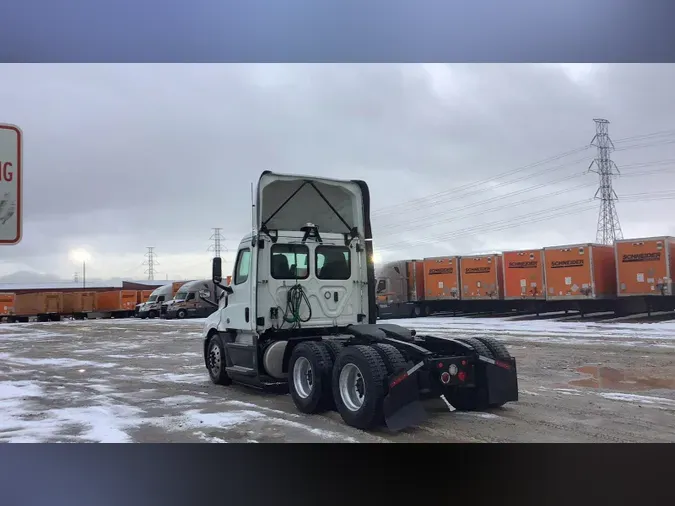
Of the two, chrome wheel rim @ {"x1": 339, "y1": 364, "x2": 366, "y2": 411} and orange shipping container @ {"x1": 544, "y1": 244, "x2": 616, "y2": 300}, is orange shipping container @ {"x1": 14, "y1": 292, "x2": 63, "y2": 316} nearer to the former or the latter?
orange shipping container @ {"x1": 544, "y1": 244, "x2": 616, "y2": 300}

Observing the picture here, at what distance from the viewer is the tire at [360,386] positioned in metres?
5.56

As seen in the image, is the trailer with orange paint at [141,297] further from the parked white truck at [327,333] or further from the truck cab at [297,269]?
the truck cab at [297,269]

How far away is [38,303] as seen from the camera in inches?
1303

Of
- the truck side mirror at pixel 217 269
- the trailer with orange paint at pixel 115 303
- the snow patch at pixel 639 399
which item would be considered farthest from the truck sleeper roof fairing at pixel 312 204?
the trailer with orange paint at pixel 115 303

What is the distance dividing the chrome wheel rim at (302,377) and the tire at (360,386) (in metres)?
0.58

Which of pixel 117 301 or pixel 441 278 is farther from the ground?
pixel 441 278

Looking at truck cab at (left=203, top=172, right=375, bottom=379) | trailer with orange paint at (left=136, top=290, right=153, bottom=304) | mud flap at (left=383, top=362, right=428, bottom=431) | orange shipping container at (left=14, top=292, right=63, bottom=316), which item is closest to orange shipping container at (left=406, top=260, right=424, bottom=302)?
truck cab at (left=203, top=172, right=375, bottom=379)

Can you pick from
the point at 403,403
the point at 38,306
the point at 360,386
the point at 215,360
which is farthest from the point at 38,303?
the point at 403,403

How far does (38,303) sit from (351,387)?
105ft

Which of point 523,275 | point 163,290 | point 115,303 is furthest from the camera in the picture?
point 115,303

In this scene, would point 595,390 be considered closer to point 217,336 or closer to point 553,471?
point 553,471

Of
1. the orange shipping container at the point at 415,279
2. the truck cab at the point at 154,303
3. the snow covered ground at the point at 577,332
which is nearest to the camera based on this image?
the snow covered ground at the point at 577,332

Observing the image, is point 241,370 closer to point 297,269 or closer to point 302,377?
point 302,377

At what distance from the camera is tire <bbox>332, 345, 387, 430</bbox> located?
5.56m
